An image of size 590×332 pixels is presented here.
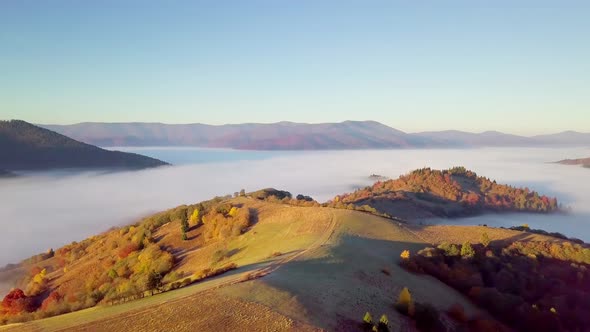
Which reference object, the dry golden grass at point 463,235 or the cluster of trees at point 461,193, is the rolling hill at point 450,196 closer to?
the cluster of trees at point 461,193

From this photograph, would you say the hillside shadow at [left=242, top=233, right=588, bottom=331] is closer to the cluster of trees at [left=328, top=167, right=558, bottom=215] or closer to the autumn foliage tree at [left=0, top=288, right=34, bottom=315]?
the autumn foliage tree at [left=0, top=288, right=34, bottom=315]

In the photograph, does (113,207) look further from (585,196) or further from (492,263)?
(585,196)

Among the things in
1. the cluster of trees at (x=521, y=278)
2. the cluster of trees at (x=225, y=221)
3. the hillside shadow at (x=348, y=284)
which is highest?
the hillside shadow at (x=348, y=284)

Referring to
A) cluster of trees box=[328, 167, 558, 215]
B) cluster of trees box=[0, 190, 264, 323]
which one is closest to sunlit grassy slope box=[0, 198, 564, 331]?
cluster of trees box=[0, 190, 264, 323]

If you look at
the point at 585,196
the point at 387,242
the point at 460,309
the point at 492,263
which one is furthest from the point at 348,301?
the point at 585,196

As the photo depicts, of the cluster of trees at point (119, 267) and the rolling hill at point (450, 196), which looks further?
the rolling hill at point (450, 196)

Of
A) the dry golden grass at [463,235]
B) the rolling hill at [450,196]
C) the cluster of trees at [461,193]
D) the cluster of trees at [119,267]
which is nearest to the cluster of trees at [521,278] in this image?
the dry golden grass at [463,235]
